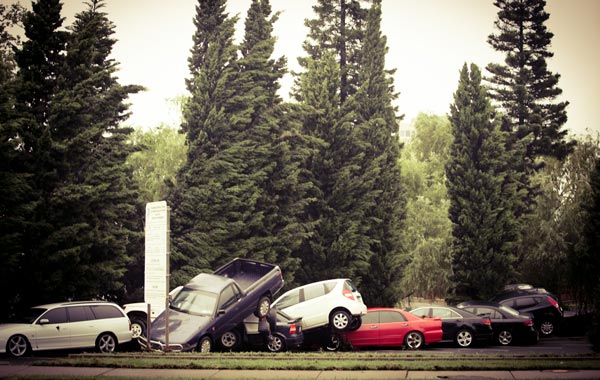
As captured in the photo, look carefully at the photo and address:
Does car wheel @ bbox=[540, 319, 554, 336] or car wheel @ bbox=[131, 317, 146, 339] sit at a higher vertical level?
car wheel @ bbox=[131, 317, 146, 339]

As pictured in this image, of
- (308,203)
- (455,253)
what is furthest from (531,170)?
(308,203)

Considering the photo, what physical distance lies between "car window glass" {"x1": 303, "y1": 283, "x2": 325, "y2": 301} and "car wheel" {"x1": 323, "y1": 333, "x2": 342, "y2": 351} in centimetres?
146

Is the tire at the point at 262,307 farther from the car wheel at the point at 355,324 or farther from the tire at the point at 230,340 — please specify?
the car wheel at the point at 355,324

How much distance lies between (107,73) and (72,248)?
8066 mm

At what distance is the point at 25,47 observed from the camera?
89.4 feet

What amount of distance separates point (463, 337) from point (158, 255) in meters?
12.0

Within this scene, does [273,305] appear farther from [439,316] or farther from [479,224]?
[479,224]

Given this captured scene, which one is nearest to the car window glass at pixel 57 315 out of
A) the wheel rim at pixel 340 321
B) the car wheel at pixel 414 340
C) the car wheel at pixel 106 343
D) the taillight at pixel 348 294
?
the car wheel at pixel 106 343

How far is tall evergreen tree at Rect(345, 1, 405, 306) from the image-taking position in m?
38.9

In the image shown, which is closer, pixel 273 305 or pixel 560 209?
pixel 273 305

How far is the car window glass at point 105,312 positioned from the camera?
69.7 ft

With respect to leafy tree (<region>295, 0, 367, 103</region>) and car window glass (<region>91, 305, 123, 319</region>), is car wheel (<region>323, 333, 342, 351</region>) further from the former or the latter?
leafy tree (<region>295, 0, 367, 103</region>)

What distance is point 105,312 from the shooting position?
2139 cm

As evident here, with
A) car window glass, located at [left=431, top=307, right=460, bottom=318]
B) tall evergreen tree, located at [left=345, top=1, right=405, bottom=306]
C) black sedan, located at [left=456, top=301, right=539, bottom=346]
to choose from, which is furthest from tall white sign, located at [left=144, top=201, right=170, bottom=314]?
tall evergreen tree, located at [left=345, top=1, right=405, bottom=306]
